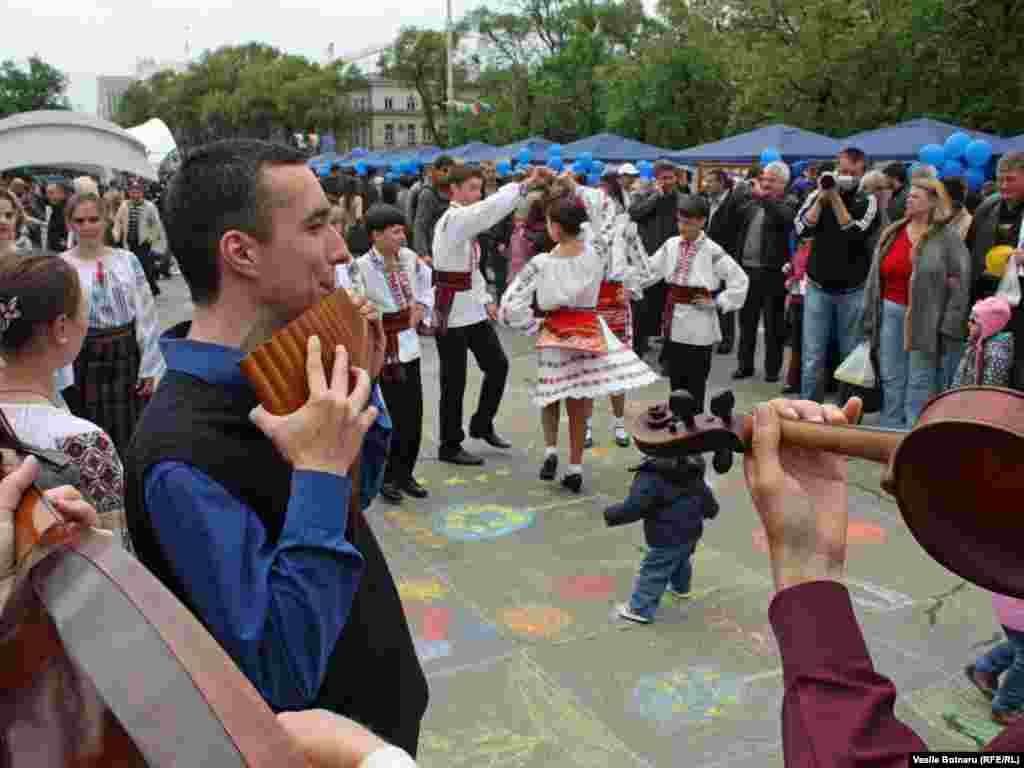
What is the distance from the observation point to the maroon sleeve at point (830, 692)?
0.98 m

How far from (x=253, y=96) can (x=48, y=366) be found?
72087 millimetres

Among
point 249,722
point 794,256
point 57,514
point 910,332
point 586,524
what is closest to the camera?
point 249,722

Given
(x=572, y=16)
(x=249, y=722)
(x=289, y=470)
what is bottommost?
(x=289, y=470)

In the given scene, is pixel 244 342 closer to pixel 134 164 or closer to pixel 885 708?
pixel 885 708

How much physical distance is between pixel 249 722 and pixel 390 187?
1233 centimetres

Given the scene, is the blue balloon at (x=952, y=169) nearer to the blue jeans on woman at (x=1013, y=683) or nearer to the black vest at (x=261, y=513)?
the blue jeans on woman at (x=1013, y=683)

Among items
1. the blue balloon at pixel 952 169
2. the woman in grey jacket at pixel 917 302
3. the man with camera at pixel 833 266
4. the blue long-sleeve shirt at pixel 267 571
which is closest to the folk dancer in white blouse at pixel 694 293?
the woman in grey jacket at pixel 917 302

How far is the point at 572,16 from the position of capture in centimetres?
4994

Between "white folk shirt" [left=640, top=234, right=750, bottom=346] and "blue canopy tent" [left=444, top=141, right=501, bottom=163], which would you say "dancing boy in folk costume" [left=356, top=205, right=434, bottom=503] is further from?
"blue canopy tent" [left=444, top=141, right=501, bottom=163]

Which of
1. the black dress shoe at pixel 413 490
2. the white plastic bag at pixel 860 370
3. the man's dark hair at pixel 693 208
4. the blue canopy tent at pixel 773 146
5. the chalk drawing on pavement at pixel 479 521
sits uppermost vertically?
the blue canopy tent at pixel 773 146

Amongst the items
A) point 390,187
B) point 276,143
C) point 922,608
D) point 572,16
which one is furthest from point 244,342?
point 572,16

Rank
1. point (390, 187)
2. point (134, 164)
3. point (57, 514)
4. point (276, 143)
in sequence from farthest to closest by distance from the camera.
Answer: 1. point (390, 187)
2. point (134, 164)
3. point (276, 143)
4. point (57, 514)

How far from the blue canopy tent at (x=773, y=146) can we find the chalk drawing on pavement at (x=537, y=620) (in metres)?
11.7

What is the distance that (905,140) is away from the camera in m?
13.9
